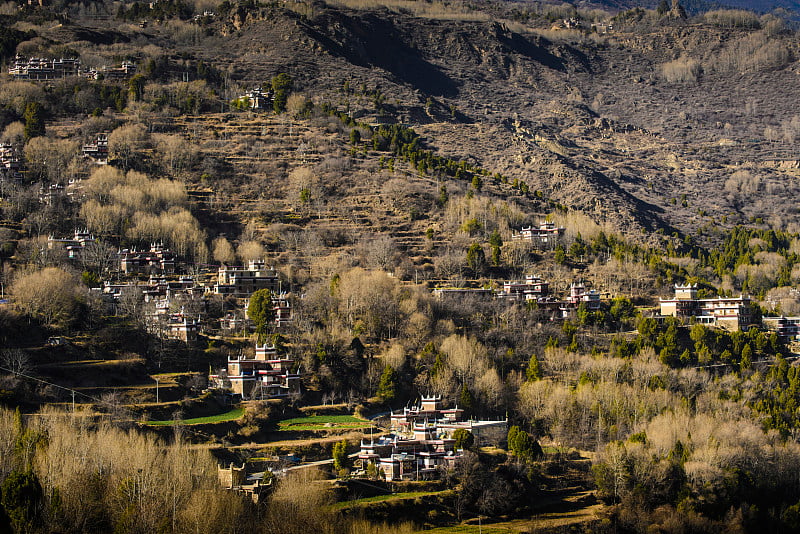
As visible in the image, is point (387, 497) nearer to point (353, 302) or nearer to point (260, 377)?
point (260, 377)

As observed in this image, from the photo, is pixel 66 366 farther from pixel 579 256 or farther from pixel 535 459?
pixel 579 256

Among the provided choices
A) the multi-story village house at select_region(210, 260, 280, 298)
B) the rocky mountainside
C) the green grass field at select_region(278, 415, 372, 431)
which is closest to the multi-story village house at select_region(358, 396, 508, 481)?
the green grass field at select_region(278, 415, 372, 431)

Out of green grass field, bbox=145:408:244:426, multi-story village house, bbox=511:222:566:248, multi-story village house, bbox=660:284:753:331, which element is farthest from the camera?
multi-story village house, bbox=511:222:566:248

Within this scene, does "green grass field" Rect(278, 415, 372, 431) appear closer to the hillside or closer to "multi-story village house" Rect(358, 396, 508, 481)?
the hillside

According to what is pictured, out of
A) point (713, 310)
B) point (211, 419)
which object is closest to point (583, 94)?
point (713, 310)

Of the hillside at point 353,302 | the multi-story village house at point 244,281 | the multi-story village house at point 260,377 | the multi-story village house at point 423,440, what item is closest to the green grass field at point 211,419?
the hillside at point 353,302

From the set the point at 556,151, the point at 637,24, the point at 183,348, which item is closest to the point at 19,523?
the point at 183,348
